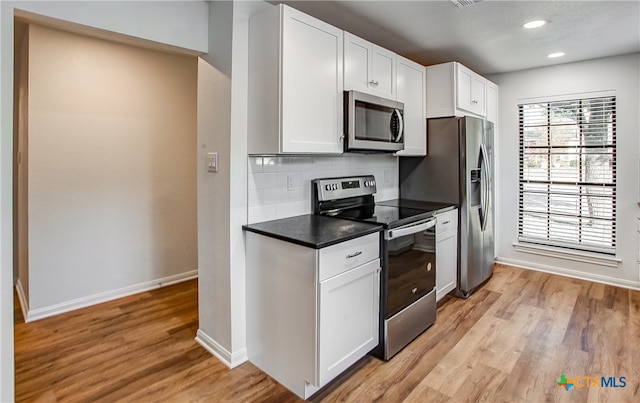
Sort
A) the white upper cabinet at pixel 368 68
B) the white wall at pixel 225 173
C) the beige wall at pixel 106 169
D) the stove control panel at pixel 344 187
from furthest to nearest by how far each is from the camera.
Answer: the beige wall at pixel 106 169 → the stove control panel at pixel 344 187 → the white upper cabinet at pixel 368 68 → the white wall at pixel 225 173

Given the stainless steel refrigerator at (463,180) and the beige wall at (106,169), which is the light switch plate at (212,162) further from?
the stainless steel refrigerator at (463,180)

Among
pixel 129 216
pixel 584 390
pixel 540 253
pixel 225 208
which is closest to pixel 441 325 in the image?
pixel 584 390

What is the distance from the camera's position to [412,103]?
3.22 metres

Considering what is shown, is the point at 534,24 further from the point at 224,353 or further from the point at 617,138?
the point at 224,353

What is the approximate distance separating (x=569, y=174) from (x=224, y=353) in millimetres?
3983

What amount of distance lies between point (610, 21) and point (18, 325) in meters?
5.15

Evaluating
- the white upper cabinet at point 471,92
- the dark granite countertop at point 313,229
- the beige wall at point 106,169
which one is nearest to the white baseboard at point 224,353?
the dark granite countertop at point 313,229

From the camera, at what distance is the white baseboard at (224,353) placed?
7.49 ft

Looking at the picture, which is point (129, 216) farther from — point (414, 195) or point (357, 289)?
point (414, 195)

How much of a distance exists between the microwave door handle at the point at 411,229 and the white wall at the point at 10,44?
6.02ft

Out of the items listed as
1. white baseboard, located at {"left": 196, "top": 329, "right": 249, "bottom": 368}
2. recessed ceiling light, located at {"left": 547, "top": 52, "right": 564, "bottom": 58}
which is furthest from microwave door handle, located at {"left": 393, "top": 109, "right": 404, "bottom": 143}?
recessed ceiling light, located at {"left": 547, "top": 52, "right": 564, "bottom": 58}

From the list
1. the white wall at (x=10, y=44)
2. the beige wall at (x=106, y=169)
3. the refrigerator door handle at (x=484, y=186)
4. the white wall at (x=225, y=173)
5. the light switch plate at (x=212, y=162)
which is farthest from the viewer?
the refrigerator door handle at (x=484, y=186)

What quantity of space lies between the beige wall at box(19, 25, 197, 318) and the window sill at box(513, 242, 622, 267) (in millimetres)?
3876

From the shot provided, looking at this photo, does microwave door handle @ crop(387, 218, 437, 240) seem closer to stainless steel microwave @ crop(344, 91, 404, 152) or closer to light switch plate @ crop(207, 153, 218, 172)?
stainless steel microwave @ crop(344, 91, 404, 152)
